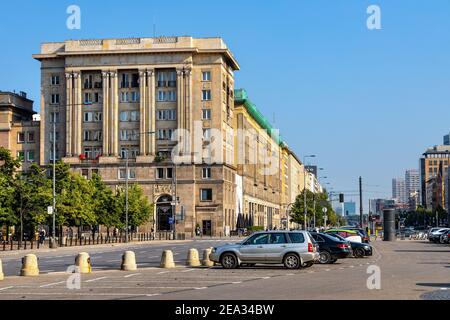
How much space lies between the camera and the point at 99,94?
124250 millimetres

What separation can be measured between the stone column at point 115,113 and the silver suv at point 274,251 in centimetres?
9049

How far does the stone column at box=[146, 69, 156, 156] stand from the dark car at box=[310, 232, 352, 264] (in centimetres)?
8449

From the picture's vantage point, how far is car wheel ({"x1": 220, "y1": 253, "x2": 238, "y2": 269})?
32875mm

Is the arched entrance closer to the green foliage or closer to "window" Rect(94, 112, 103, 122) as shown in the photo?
"window" Rect(94, 112, 103, 122)

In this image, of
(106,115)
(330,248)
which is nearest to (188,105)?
(106,115)

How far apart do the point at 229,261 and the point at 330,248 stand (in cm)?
663

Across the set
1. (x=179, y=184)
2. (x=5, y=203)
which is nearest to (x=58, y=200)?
(x=5, y=203)

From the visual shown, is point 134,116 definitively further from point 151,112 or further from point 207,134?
point 207,134

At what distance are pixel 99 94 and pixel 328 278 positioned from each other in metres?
101

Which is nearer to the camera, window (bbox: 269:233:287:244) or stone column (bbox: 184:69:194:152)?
window (bbox: 269:233:287:244)

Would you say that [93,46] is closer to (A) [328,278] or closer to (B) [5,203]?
(B) [5,203]

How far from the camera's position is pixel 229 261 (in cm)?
3294

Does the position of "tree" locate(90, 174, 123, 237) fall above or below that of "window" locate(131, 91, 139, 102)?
below

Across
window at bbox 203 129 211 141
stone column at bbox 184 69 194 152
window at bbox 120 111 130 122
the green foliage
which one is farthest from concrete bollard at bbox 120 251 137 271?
the green foliage
